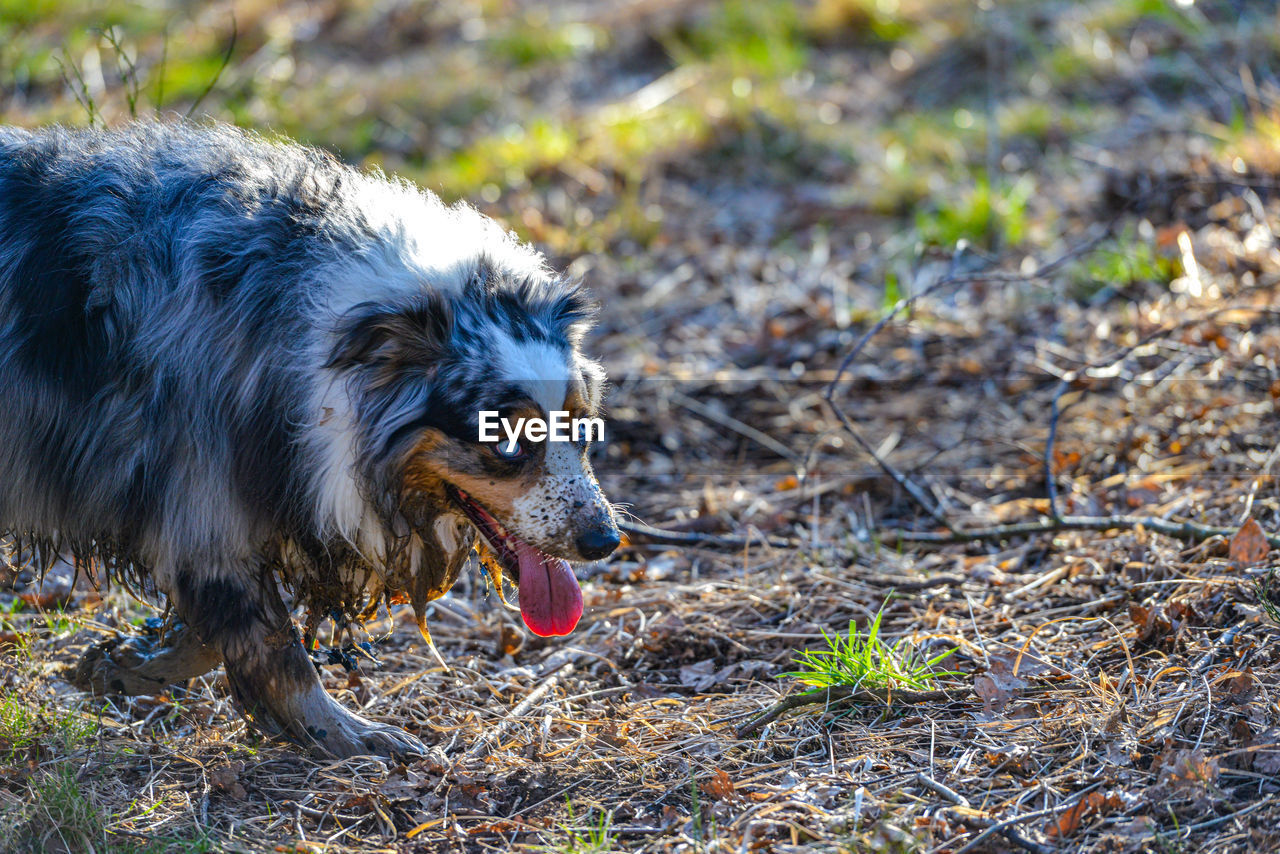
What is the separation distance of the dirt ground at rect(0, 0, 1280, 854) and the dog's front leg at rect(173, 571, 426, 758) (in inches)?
4.3

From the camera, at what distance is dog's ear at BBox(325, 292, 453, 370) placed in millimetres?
2795

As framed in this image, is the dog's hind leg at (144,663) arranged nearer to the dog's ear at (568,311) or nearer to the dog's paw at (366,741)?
the dog's paw at (366,741)

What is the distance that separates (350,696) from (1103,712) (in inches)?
81.9

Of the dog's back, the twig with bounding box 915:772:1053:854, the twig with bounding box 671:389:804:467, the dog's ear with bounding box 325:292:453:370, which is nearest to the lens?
the twig with bounding box 915:772:1053:854

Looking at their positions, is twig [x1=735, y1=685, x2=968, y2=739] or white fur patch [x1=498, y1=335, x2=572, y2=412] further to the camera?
twig [x1=735, y1=685, x2=968, y2=739]

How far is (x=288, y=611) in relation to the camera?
10.5 feet

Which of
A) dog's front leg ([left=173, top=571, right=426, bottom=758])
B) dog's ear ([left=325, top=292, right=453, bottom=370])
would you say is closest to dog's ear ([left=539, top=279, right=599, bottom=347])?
dog's ear ([left=325, top=292, right=453, bottom=370])

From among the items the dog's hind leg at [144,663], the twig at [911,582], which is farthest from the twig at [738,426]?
the dog's hind leg at [144,663]

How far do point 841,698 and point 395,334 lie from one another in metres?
1.50

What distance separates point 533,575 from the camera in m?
3.10

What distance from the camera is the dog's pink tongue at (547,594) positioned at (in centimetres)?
309

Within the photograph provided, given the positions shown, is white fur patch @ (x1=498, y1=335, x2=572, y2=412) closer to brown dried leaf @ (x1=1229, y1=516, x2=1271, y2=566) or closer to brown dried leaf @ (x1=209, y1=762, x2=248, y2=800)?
brown dried leaf @ (x1=209, y1=762, x2=248, y2=800)

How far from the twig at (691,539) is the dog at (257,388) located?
138 centimetres

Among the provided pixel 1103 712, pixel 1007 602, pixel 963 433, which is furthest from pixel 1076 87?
pixel 1103 712
